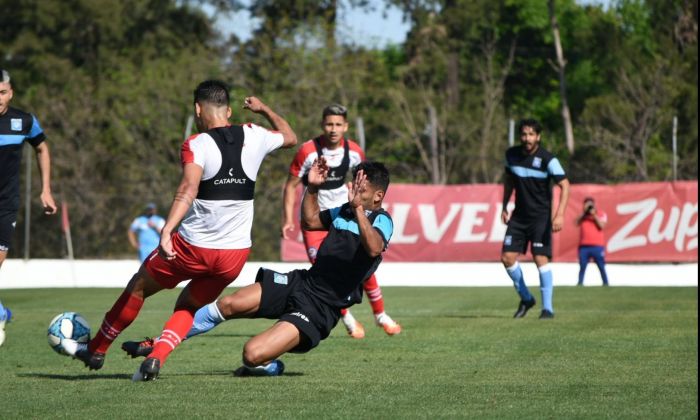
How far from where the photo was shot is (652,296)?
18.0 metres

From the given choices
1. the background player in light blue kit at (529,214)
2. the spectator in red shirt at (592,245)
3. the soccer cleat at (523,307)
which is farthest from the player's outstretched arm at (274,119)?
the spectator in red shirt at (592,245)

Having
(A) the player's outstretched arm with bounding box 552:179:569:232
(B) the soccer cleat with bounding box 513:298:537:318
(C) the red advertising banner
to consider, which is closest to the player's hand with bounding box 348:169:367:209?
(A) the player's outstretched arm with bounding box 552:179:569:232

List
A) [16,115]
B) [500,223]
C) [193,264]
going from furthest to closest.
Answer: [500,223]
[16,115]
[193,264]

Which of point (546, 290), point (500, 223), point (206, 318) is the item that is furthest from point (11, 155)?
point (500, 223)

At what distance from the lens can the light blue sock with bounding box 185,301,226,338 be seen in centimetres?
843

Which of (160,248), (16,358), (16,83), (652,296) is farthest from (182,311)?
(16,83)

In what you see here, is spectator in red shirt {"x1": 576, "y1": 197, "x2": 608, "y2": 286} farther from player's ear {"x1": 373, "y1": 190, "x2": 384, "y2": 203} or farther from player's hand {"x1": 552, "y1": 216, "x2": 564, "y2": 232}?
player's ear {"x1": 373, "y1": 190, "x2": 384, "y2": 203}

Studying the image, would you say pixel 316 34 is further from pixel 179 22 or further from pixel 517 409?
pixel 517 409

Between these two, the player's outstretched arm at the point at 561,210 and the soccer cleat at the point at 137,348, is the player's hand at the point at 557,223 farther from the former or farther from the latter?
the soccer cleat at the point at 137,348

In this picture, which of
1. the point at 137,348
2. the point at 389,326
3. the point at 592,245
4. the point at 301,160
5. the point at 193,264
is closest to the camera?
the point at 193,264

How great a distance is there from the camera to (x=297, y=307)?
8141 millimetres

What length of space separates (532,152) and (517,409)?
7.08 meters

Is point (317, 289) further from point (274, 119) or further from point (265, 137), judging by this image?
point (274, 119)

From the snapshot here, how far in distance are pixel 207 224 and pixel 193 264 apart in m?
0.28
